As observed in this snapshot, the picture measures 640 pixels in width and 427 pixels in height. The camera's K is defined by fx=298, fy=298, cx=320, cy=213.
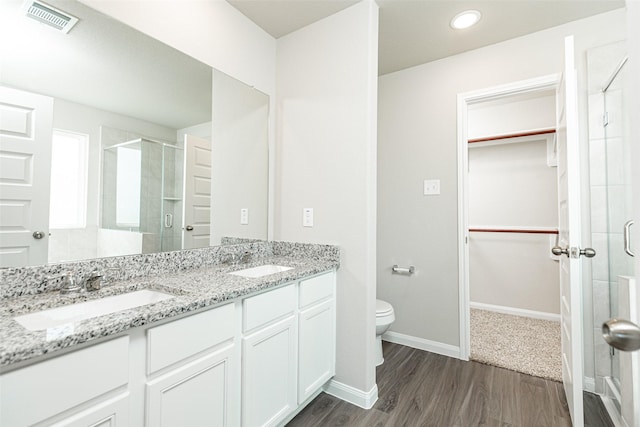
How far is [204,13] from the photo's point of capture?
5.65 feet

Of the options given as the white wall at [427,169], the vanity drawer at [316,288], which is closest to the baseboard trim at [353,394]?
the vanity drawer at [316,288]

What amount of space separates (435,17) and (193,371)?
2.42 metres

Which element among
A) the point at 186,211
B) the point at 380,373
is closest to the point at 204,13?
the point at 186,211

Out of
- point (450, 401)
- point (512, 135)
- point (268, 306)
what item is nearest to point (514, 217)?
point (512, 135)

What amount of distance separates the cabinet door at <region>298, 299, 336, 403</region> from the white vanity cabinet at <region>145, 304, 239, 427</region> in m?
0.44

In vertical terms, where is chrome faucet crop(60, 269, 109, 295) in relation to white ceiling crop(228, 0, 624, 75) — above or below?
below

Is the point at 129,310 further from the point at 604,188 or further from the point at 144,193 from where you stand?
the point at 604,188

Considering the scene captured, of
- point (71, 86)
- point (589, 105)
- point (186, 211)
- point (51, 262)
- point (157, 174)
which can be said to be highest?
point (589, 105)

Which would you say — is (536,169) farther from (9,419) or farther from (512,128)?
(9,419)

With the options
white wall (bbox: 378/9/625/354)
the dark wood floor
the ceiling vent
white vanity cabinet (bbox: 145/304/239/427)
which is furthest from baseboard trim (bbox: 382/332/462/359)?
the ceiling vent

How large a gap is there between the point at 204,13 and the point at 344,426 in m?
2.42

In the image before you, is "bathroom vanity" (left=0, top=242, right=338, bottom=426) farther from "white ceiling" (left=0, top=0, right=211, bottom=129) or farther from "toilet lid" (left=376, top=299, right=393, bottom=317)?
"white ceiling" (left=0, top=0, right=211, bottom=129)

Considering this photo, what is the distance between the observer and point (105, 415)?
84 centimetres

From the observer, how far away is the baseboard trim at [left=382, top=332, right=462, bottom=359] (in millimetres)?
2404
